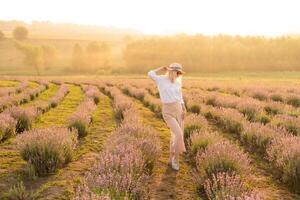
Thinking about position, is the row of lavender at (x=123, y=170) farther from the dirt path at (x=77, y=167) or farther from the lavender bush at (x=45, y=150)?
the lavender bush at (x=45, y=150)

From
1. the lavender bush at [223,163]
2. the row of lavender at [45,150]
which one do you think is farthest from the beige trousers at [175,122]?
the row of lavender at [45,150]

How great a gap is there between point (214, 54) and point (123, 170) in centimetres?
7002

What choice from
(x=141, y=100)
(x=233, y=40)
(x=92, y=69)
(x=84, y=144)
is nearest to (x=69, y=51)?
(x=92, y=69)

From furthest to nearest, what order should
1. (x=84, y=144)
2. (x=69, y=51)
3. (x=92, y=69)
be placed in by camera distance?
(x=69, y=51)
(x=92, y=69)
(x=84, y=144)

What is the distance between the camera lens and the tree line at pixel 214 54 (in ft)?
233

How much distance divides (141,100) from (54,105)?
459 cm

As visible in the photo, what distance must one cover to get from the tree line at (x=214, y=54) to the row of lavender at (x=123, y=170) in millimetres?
64899

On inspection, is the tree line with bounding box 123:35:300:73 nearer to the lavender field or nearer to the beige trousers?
the lavender field

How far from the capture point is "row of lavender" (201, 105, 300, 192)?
6.02 metres

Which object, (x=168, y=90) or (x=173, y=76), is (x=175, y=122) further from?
(x=173, y=76)

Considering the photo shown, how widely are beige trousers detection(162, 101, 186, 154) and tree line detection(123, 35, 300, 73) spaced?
64447mm

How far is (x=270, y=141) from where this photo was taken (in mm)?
7875

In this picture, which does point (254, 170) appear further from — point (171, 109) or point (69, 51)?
point (69, 51)

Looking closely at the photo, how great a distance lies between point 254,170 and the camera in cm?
688
